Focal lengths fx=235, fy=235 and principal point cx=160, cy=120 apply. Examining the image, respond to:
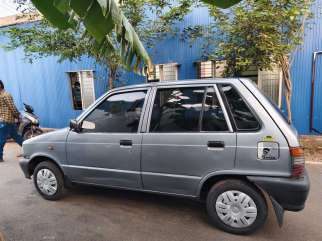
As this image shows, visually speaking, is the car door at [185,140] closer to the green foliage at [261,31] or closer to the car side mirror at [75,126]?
the car side mirror at [75,126]

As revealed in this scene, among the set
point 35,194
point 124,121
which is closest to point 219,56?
point 124,121

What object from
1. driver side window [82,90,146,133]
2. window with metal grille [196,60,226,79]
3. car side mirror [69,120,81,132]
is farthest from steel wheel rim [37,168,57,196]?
window with metal grille [196,60,226,79]

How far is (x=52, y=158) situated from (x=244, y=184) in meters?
2.86

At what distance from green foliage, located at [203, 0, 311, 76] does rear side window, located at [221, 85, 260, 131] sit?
8.68ft

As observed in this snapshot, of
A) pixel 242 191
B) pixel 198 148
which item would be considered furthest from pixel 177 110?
pixel 242 191

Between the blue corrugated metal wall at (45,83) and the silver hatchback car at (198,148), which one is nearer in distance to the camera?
the silver hatchback car at (198,148)

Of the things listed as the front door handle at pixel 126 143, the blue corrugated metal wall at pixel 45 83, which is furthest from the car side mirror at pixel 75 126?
the blue corrugated metal wall at pixel 45 83

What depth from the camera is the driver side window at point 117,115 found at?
325cm

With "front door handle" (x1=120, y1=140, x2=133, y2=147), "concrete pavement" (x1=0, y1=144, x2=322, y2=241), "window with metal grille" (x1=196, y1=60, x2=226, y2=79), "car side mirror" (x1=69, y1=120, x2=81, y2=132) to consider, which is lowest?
"concrete pavement" (x1=0, y1=144, x2=322, y2=241)

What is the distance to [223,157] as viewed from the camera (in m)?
2.71

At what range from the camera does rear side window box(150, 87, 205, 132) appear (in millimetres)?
2939

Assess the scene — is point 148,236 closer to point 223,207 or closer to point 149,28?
point 223,207

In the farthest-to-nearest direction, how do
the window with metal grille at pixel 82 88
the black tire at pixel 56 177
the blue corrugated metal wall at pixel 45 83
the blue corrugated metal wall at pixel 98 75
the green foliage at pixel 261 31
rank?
the blue corrugated metal wall at pixel 45 83 → the window with metal grille at pixel 82 88 → the blue corrugated metal wall at pixel 98 75 → the green foliage at pixel 261 31 → the black tire at pixel 56 177

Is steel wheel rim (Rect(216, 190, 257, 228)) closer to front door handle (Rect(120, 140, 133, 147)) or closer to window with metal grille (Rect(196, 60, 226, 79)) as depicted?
front door handle (Rect(120, 140, 133, 147))
